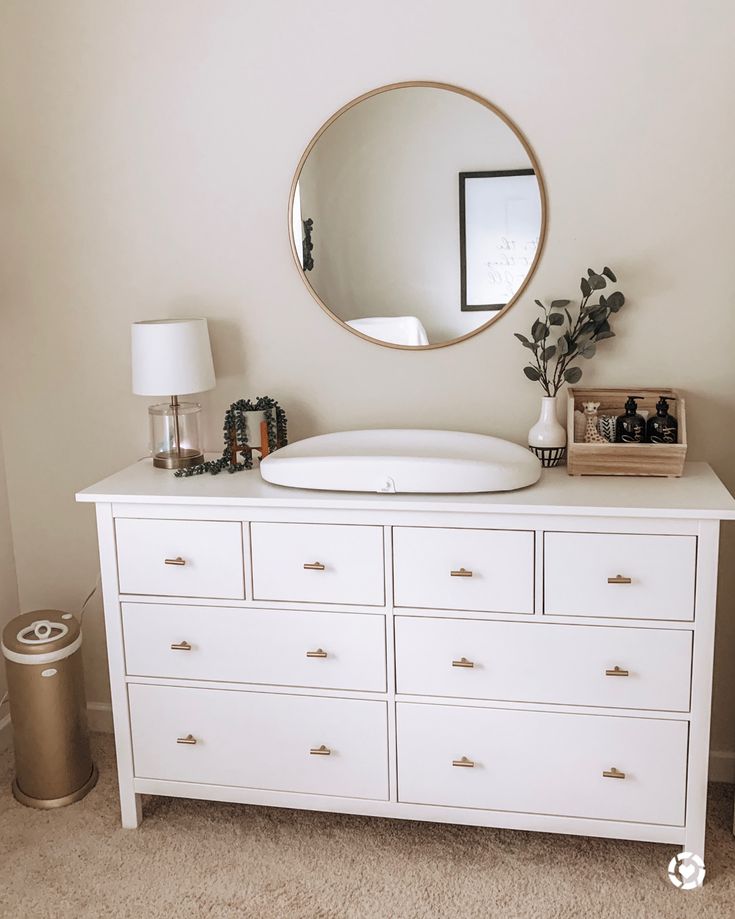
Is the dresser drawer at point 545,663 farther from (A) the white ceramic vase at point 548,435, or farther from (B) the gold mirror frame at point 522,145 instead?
(B) the gold mirror frame at point 522,145

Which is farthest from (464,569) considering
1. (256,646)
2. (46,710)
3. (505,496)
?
(46,710)

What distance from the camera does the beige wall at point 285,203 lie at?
2.16 metres

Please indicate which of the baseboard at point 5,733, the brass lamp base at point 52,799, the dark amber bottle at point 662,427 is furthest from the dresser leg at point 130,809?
the dark amber bottle at point 662,427

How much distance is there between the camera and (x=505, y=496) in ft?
6.55

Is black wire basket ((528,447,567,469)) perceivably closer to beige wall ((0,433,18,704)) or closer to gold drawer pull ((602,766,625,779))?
gold drawer pull ((602,766,625,779))

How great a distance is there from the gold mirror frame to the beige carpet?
4.01ft

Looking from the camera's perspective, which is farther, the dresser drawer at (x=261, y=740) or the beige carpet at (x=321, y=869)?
the dresser drawer at (x=261, y=740)

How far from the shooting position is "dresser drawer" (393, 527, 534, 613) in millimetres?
1982

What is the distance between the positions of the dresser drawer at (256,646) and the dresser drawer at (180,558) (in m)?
0.05

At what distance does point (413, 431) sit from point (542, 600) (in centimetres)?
58

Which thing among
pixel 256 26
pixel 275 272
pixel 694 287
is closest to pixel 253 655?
pixel 275 272

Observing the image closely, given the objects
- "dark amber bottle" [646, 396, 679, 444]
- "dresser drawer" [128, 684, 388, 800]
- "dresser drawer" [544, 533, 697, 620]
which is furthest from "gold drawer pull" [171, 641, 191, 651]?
"dark amber bottle" [646, 396, 679, 444]

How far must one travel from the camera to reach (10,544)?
2736mm

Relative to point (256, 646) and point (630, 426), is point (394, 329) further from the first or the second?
point (256, 646)
